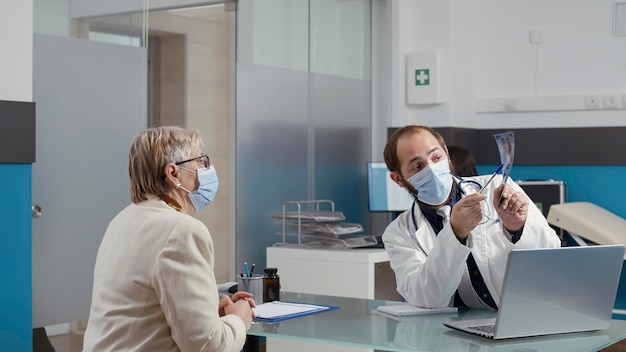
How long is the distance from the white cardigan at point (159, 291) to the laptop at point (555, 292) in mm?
668

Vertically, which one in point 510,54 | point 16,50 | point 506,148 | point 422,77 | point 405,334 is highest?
point 510,54

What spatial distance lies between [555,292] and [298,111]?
3.58 m

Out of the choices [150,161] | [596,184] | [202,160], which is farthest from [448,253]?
[596,184]

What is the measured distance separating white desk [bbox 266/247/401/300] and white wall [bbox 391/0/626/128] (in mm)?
1541

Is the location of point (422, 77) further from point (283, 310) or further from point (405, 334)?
point (405, 334)

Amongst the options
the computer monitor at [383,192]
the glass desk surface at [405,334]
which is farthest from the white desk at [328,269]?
the glass desk surface at [405,334]

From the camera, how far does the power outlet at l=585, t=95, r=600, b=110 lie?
18.9 feet

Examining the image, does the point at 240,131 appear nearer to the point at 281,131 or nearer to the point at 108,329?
the point at 281,131

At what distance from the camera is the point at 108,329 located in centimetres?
211

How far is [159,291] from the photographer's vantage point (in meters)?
2.05

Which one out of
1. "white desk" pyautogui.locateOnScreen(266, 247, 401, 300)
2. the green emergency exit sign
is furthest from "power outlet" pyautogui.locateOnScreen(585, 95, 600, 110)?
"white desk" pyautogui.locateOnScreen(266, 247, 401, 300)

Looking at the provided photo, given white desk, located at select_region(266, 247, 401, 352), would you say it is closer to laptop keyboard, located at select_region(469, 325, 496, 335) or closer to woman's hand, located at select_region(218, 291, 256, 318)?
woman's hand, located at select_region(218, 291, 256, 318)

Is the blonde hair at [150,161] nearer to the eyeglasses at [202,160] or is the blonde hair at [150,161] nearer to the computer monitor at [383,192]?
the eyeglasses at [202,160]

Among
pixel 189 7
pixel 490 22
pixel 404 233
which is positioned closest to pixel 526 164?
pixel 490 22
